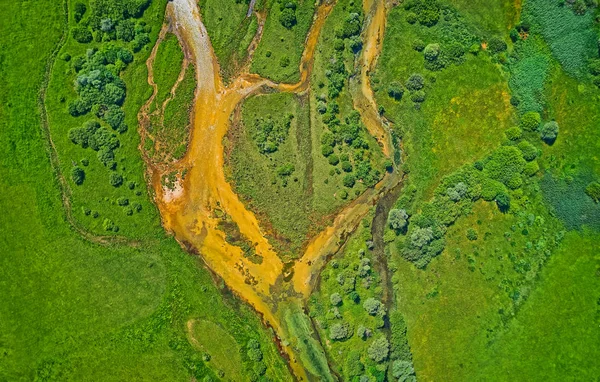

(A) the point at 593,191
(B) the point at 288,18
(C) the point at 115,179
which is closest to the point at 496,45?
(A) the point at 593,191

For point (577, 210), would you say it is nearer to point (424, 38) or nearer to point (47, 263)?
point (424, 38)

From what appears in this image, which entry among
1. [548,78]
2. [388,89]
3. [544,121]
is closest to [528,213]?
[544,121]

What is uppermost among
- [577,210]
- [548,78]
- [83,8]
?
[83,8]

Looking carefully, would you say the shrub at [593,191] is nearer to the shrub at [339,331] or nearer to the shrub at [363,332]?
the shrub at [363,332]

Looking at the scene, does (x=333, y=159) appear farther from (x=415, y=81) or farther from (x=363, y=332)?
(x=363, y=332)

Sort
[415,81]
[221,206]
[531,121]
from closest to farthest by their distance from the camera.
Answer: [531,121]
[415,81]
[221,206]

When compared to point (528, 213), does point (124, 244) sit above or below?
above

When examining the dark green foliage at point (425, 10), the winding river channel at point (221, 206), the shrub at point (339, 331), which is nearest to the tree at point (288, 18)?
the winding river channel at point (221, 206)
